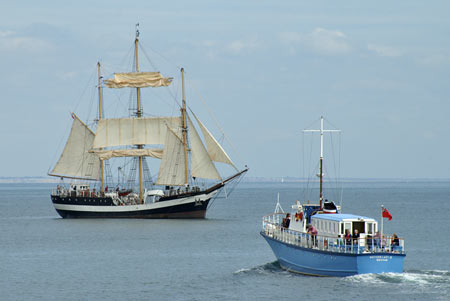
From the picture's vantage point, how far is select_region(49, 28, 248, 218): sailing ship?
99312 millimetres

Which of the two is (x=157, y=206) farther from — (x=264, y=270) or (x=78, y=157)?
(x=264, y=270)

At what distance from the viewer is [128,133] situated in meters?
108

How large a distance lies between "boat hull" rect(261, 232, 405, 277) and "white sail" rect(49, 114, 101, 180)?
64877 millimetres

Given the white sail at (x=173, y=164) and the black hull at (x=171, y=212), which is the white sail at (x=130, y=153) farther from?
the black hull at (x=171, y=212)

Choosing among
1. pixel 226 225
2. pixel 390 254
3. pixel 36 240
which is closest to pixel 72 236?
pixel 36 240

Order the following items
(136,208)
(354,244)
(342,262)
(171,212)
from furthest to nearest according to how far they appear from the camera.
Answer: (136,208)
(171,212)
(354,244)
(342,262)

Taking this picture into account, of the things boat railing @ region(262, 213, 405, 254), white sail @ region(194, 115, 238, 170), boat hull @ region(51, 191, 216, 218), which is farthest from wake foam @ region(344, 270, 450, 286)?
boat hull @ region(51, 191, 216, 218)

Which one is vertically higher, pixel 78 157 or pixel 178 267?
pixel 78 157

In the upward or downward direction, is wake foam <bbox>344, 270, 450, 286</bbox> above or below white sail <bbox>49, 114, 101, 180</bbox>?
below

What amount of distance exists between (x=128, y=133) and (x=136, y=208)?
471 inches

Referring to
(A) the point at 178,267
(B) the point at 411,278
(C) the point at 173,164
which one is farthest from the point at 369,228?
(C) the point at 173,164

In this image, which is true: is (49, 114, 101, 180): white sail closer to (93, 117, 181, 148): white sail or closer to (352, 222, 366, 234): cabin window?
(93, 117, 181, 148): white sail

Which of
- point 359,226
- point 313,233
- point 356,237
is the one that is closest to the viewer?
point 356,237

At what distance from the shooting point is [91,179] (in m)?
111
